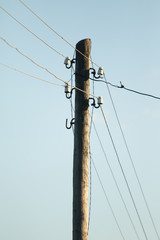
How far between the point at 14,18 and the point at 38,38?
2.42 feet

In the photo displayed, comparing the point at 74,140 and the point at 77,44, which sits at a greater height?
the point at 77,44

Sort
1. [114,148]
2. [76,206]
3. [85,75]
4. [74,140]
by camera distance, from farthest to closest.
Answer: [114,148] → [85,75] → [74,140] → [76,206]

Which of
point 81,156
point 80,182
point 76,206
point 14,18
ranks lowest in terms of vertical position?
point 76,206

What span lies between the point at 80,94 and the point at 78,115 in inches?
18.3

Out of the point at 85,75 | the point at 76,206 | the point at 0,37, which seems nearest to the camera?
the point at 0,37

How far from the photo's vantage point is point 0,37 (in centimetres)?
595

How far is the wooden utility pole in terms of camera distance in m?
6.27

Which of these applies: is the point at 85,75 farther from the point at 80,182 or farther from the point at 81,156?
the point at 80,182

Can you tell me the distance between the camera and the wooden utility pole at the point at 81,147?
6.27 meters

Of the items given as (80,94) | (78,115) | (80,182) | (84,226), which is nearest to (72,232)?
(84,226)

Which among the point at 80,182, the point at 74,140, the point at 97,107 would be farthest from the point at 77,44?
the point at 80,182

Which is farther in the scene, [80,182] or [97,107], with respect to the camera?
[97,107]

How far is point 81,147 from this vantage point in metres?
6.71

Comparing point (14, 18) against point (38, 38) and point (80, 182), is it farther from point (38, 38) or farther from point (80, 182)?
point (80, 182)
